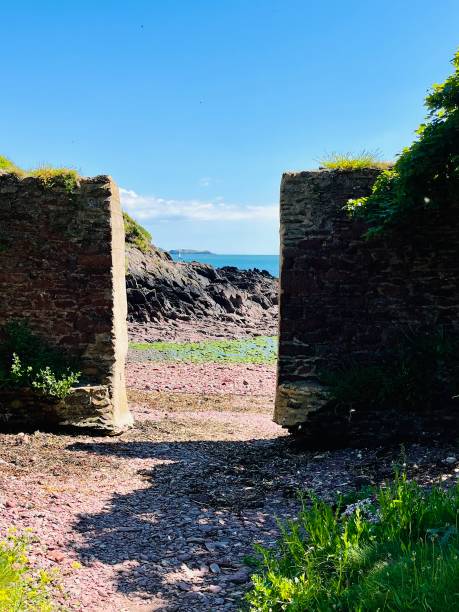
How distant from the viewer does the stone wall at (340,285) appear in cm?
722

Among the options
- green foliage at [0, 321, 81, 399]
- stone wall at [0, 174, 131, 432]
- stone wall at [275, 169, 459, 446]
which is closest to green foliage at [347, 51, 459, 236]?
stone wall at [275, 169, 459, 446]

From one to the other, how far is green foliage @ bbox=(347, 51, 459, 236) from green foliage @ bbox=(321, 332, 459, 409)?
5.09 ft

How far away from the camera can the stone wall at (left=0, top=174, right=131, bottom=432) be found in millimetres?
7805

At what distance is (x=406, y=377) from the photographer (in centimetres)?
690

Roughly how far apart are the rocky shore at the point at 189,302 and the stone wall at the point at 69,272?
13425mm

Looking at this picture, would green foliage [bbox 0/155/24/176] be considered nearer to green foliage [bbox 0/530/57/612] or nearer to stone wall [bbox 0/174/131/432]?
stone wall [bbox 0/174/131/432]

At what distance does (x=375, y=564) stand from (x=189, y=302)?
24.2m

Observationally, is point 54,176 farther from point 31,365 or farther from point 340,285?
point 340,285

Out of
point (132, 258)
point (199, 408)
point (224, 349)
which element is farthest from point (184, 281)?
point (199, 408)

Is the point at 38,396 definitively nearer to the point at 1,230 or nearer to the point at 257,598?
the point at 1,230

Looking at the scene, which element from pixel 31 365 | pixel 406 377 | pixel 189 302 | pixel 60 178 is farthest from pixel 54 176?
pixel 189 302

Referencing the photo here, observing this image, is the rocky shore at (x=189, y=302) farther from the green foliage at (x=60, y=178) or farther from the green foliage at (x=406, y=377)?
the green foliage at (x=406, y=377)

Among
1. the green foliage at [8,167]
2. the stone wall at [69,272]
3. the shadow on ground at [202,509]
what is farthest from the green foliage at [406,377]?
the green foliage at [8,167]

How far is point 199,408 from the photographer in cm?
1109
